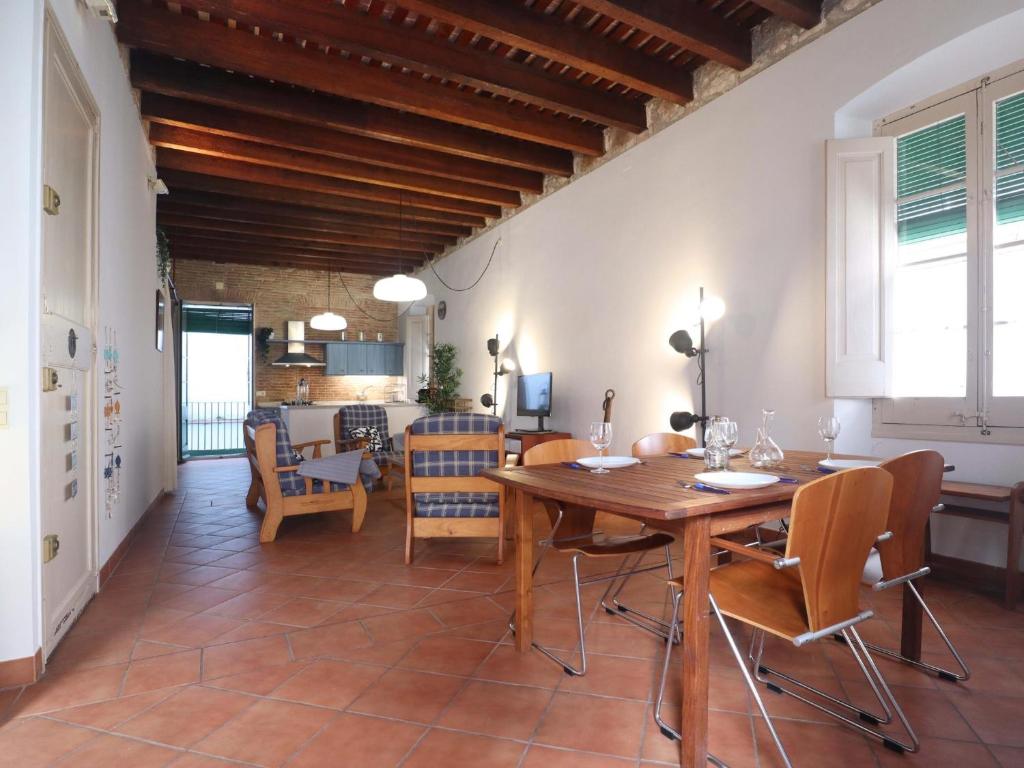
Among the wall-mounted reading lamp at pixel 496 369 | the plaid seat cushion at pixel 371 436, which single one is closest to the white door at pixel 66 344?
the plaid seat cushion at pixel 371 436

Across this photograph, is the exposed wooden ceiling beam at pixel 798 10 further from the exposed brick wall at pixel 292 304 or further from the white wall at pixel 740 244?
the exposed brick wall at pixel 292 304

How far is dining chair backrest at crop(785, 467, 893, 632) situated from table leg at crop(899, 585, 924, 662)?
823mm

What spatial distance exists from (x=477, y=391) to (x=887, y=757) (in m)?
6.88

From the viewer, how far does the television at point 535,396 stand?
6133mm

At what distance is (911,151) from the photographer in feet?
11.6

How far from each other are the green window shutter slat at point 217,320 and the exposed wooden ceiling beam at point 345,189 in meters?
4.41

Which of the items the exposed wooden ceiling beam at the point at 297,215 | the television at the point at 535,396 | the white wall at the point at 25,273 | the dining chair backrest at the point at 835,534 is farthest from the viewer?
the exposed wooden ceiling beam at the point at 297,215

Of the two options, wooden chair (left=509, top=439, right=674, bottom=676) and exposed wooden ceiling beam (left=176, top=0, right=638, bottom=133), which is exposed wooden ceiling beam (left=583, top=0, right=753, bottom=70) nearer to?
exposed wooden ceiling beam (left=176, top=0, right=638, bottom=133)

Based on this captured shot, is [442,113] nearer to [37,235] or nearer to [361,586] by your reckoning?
[37,235]

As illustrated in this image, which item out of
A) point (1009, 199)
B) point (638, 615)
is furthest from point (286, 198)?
point (1009, 199)

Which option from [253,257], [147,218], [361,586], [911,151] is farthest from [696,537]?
[253,257]

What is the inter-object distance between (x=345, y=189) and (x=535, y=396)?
3186 millimetres

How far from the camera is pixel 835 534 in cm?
157

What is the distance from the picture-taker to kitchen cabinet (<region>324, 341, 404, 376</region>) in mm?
10820
